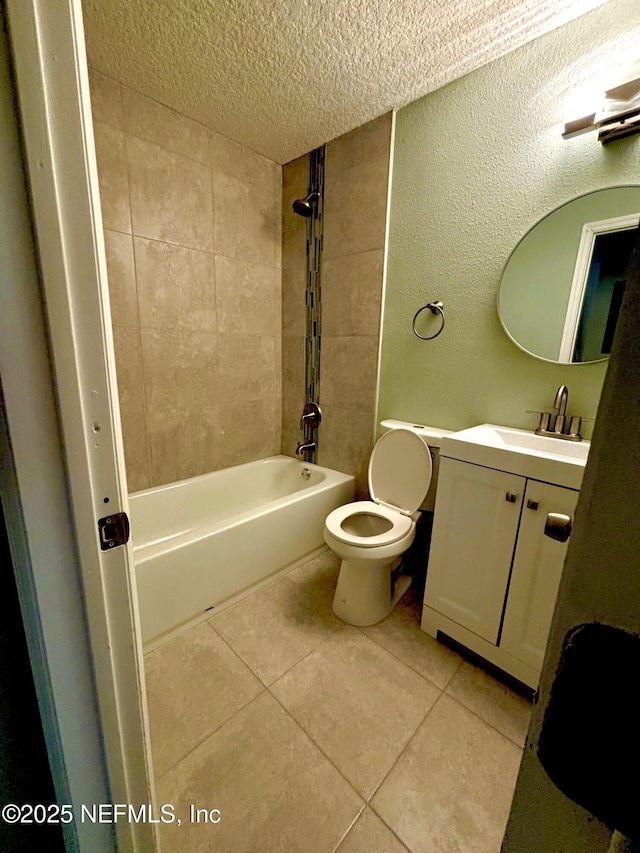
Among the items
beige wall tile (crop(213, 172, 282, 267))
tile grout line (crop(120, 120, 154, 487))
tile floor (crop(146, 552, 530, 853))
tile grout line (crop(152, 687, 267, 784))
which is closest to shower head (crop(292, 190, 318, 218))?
beige wall tile (crop(213, 172, 282, 267))

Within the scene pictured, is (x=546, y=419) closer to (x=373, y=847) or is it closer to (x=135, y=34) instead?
(x=373, y=847)

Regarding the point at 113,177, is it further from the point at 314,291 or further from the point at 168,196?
the point at 314,291

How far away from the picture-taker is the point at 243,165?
199 cm

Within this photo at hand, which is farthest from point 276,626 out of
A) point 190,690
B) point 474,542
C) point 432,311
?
point 432,311

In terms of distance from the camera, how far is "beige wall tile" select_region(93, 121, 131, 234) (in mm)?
1532

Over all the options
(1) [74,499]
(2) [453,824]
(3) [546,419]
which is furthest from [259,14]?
(2) [453,824]

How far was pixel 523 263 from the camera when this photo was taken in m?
1.41

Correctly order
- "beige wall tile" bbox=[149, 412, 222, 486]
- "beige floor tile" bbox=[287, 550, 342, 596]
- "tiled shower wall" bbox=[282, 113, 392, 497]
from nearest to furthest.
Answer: "beige floor tile" bbox=[287, 550, 342, 596] < "tiled shower wall" bbox=[282, 113, 392, 497] < "beige wall tile" bbox=[149, 412, 222, 486]

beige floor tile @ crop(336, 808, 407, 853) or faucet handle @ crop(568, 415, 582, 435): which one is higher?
faucet handle @ crop(568, 415, 582, 435)

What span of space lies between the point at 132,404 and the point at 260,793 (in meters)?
1.68

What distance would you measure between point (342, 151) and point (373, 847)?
2.82 metres

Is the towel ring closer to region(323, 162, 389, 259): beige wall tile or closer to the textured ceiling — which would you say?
region(323, 162, 389, 259): beige wall tile

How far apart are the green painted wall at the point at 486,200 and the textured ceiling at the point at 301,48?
11cm

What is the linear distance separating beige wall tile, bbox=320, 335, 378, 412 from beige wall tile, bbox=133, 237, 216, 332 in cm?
76
